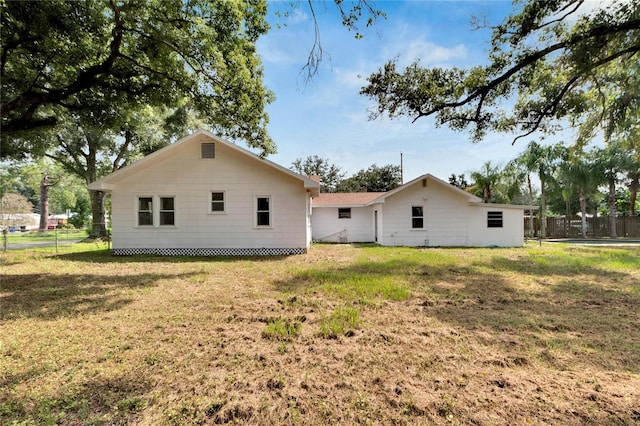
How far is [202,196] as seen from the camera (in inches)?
479

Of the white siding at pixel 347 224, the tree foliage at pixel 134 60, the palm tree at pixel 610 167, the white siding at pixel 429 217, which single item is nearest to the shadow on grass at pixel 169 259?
the tree foliage at pixel 134 60

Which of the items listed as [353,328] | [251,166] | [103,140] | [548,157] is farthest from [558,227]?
[103,140]

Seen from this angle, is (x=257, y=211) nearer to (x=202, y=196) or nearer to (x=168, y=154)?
(x=202, y=196)

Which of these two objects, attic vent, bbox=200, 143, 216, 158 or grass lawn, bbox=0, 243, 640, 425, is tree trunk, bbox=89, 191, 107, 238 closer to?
attic vent, bbox=200, 143, 216, 158

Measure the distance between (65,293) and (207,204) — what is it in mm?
6574

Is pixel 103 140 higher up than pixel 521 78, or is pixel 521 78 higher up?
pixel 103 140

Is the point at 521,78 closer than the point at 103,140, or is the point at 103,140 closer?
the point at 521,78

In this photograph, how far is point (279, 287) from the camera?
21.3 feet

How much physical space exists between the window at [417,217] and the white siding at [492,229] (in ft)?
9.09

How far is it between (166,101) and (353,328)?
8.83 meters

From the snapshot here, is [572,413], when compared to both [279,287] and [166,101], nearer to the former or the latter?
[279,287]

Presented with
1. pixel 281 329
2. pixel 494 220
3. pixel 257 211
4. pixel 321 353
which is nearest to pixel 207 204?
pixel 257 211

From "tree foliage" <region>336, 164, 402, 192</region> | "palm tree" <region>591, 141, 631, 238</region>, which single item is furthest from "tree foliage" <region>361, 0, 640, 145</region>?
"tree foliage" <region>336, 164, 402, 192</region>

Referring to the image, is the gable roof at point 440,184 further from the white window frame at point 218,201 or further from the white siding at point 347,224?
the white window frame at point 218,201
